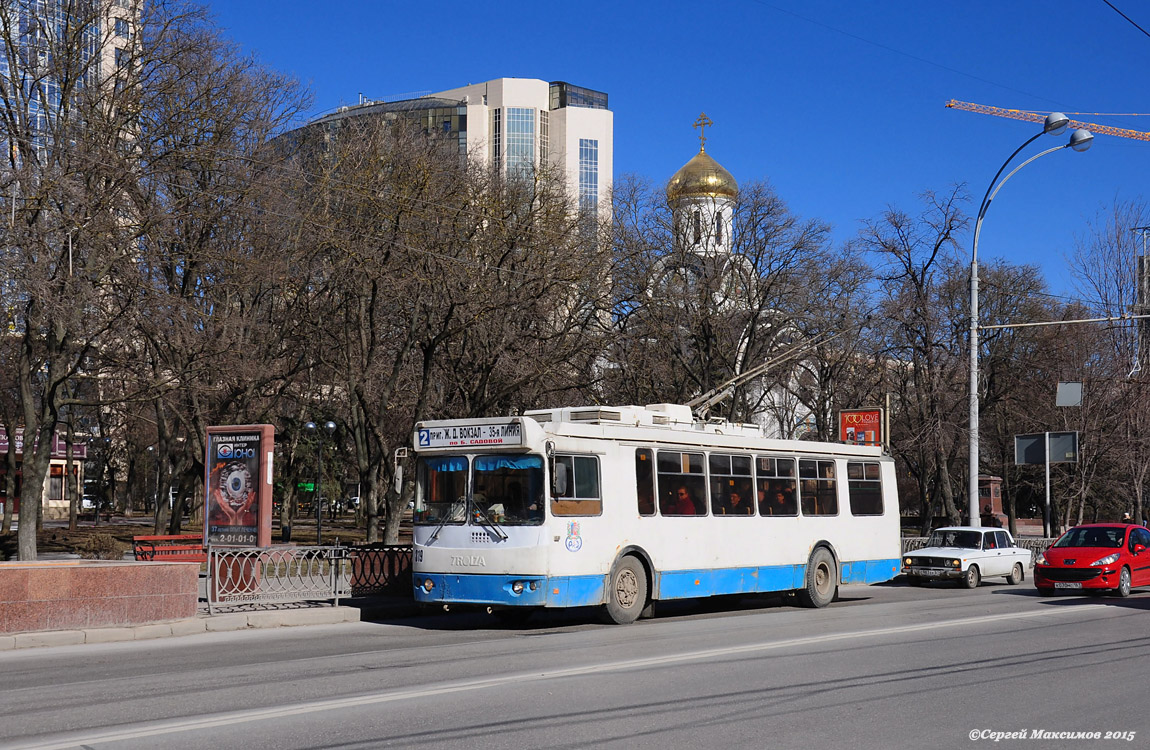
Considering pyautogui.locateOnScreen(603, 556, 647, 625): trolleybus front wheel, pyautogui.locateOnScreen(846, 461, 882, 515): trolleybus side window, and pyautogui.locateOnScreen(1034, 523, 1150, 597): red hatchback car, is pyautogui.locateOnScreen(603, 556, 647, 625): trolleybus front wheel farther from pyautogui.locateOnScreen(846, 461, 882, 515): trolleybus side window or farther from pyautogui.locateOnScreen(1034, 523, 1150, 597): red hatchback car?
pyautogui.locateOnScreen(1034, 523, 1150, 597): red hatchback car

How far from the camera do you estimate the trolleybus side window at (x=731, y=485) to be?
18438 mm

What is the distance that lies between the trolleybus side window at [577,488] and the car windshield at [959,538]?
1428cm

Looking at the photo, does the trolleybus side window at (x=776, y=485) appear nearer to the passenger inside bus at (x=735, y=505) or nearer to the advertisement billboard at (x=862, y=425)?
the passenger inside bus at (x=735, y=505)

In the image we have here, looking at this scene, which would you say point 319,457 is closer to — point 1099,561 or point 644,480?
point 644,480

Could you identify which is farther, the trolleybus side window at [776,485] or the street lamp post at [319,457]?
the street lamp post at [319,457]

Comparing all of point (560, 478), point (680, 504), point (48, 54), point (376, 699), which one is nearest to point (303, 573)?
point (560, 478)

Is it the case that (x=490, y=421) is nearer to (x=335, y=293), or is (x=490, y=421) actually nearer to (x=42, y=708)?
(x=42, y=708)

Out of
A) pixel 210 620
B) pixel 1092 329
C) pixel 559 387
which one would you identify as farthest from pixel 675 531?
pixel 1092 329

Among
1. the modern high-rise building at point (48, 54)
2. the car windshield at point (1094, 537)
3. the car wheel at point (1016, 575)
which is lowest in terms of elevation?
the car wheel at point (1016, 575)

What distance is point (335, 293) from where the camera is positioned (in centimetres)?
3050

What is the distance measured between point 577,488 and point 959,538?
14949mm

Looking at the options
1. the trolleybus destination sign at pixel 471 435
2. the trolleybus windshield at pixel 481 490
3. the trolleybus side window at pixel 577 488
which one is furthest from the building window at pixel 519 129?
the trolleybus side window at pixel 577 488

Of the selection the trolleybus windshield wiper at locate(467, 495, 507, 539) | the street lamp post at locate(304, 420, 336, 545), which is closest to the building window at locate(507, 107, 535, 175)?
the street lamp post at locate(304, 420, 336, 545)

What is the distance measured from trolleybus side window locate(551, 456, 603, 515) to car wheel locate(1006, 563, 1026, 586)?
16137mm
